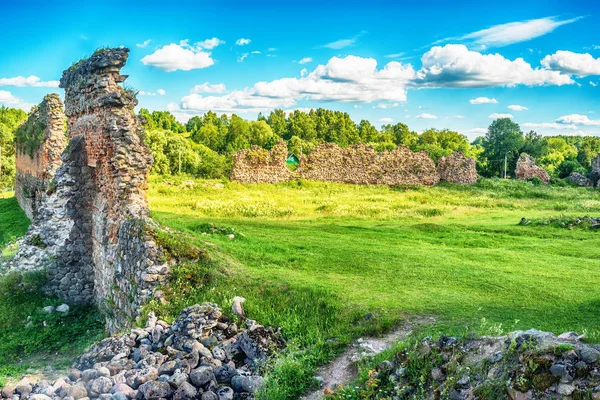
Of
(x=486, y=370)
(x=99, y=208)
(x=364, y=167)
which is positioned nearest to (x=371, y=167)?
(x=364, y=167)

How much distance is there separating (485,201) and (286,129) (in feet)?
A: 167

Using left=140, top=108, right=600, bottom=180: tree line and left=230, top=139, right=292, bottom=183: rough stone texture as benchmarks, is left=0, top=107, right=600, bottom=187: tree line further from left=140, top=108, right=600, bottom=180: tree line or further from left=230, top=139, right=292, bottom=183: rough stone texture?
left=230, top=139, right=292, bottom=183: rough stone texture

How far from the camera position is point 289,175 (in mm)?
30125

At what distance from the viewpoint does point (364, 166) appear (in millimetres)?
30828

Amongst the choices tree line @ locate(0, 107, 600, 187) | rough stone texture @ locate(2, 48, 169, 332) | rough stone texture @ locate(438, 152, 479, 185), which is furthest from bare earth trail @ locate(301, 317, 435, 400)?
rough stone texture @ locate(438, 152, 479, 185)

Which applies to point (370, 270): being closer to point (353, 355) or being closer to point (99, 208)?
point (353, 355)

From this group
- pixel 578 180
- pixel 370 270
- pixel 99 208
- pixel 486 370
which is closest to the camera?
pixel 486 370

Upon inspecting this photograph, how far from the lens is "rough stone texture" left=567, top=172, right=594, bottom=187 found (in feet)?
111

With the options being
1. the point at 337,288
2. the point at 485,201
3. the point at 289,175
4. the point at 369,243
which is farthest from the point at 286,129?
the point at 337,288

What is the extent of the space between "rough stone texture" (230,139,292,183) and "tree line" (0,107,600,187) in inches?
207

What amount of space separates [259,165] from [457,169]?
11722mm

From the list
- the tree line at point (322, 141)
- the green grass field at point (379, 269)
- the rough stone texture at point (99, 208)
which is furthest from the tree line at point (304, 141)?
the rough stone texture at point (99, 208)

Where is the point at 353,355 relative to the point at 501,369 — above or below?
below

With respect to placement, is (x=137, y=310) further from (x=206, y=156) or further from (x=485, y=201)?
(x=206, y=156)
